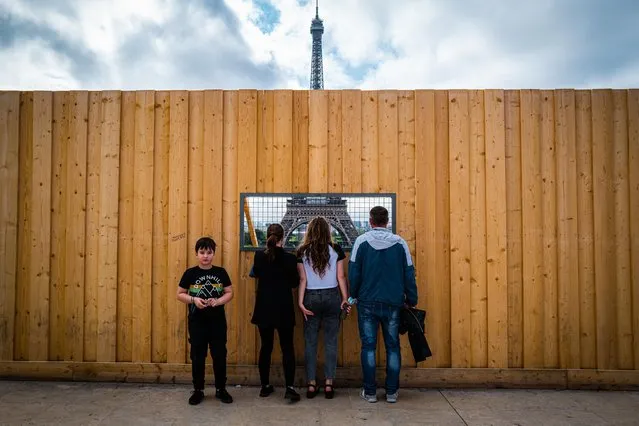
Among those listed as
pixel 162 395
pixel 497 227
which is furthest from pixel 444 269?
pixel 162 395

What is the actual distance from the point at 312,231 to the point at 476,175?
1707mm

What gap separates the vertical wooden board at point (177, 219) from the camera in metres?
4.05

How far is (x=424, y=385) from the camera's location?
156 inches

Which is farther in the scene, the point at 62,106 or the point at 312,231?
the point at 62,106

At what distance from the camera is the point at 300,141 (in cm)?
412

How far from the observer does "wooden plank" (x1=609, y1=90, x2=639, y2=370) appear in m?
3.97

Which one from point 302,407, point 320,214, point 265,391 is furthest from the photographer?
point 320,214

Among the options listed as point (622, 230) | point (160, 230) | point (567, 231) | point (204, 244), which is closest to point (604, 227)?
point (622, 230)

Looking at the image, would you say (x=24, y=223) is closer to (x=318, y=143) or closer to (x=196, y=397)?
(x=196, y=397)

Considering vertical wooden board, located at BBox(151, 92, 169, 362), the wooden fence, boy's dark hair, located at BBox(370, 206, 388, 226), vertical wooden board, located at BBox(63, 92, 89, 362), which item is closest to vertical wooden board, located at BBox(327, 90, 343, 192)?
the wooden fence

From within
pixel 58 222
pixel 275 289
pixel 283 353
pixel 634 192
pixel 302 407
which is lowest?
pixel 302 407

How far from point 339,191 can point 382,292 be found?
3.52ft

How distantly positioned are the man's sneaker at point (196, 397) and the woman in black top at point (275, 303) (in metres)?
0.51

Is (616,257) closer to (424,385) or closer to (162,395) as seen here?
(424,385)
